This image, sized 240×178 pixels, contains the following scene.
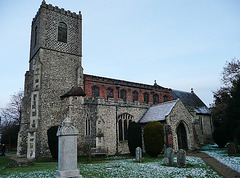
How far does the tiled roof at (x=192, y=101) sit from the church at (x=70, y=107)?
500 inches

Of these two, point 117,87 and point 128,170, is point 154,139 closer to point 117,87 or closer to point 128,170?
point 128,170

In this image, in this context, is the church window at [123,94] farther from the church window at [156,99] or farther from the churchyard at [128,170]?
the churchyard at [128,170]

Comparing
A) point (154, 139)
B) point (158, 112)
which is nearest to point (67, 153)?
point (154, 139)

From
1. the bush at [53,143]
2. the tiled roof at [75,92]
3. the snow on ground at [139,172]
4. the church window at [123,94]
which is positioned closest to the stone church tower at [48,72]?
the tiled roof at [75,92]

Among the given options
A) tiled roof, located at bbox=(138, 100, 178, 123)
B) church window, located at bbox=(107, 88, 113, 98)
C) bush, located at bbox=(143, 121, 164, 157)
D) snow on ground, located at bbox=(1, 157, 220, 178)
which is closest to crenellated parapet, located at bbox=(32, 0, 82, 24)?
church window, located at bbox=(107, 88, 113, 98)

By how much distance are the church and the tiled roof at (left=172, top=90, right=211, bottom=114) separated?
500 inches

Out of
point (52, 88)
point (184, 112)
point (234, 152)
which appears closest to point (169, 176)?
point (234, 152)

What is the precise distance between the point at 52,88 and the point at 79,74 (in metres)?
3.73

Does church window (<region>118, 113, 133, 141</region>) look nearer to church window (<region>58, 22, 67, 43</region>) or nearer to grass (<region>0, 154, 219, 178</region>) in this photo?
grass (<region>0, 154, 219, 178</region>)

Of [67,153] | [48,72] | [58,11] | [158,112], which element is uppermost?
[58,11]

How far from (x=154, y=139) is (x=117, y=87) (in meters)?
12.4

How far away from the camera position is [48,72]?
2081 cm

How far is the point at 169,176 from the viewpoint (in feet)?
28.5

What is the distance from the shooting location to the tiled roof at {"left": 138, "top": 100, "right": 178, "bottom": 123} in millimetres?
20145
